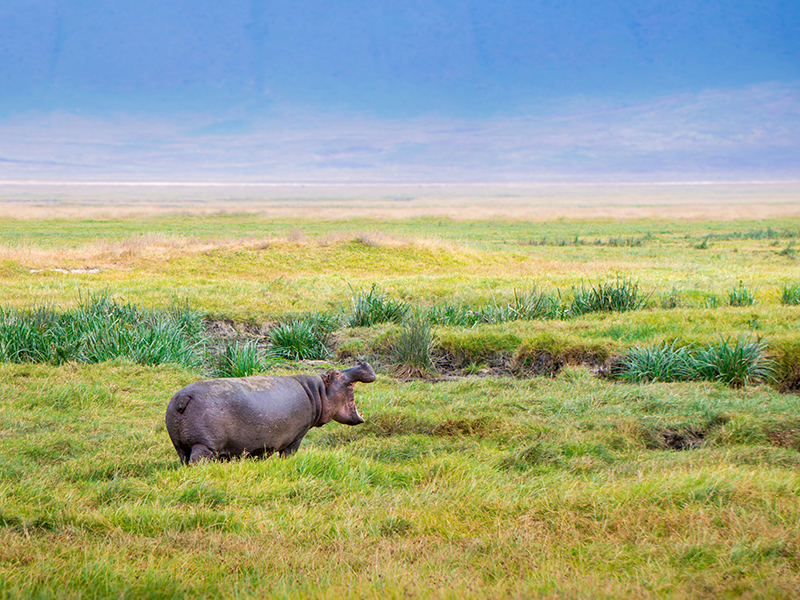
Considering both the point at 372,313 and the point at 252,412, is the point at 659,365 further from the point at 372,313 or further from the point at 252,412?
the point at 252,412

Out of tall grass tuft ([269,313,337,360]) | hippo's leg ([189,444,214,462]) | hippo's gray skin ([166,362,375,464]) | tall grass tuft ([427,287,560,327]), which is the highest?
hippo's gray skin ([166,362,375,464])

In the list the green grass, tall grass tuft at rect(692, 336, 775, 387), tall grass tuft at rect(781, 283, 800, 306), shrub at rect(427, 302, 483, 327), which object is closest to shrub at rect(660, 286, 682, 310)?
tall grass tuft at rect(781, 283, 800, 306)

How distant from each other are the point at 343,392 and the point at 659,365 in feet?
16.9

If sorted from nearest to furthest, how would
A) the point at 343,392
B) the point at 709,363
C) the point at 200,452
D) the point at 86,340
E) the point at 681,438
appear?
the point at 200,452, the point at 343,392, the point at 681,438, the point at 709,363, the point at 86,340

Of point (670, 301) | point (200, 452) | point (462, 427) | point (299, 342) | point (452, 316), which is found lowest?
point (299, 342)

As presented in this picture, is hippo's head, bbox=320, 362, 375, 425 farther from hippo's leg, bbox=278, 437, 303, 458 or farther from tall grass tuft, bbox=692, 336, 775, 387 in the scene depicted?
tall grass tuft, bbox=692, 336, 775, 387

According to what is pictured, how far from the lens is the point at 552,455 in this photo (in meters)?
6.45

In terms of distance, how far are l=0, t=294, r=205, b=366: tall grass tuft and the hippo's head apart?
4780mm

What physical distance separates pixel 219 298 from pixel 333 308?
245 cm

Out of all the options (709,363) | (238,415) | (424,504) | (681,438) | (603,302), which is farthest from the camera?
(603,302)

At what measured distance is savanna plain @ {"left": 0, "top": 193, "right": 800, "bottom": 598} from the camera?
3795 mm

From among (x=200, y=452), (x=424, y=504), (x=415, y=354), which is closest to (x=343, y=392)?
(x=200, y=452)

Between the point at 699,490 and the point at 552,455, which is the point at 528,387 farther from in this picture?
the point at 699,490

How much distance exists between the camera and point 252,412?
5.77 m
